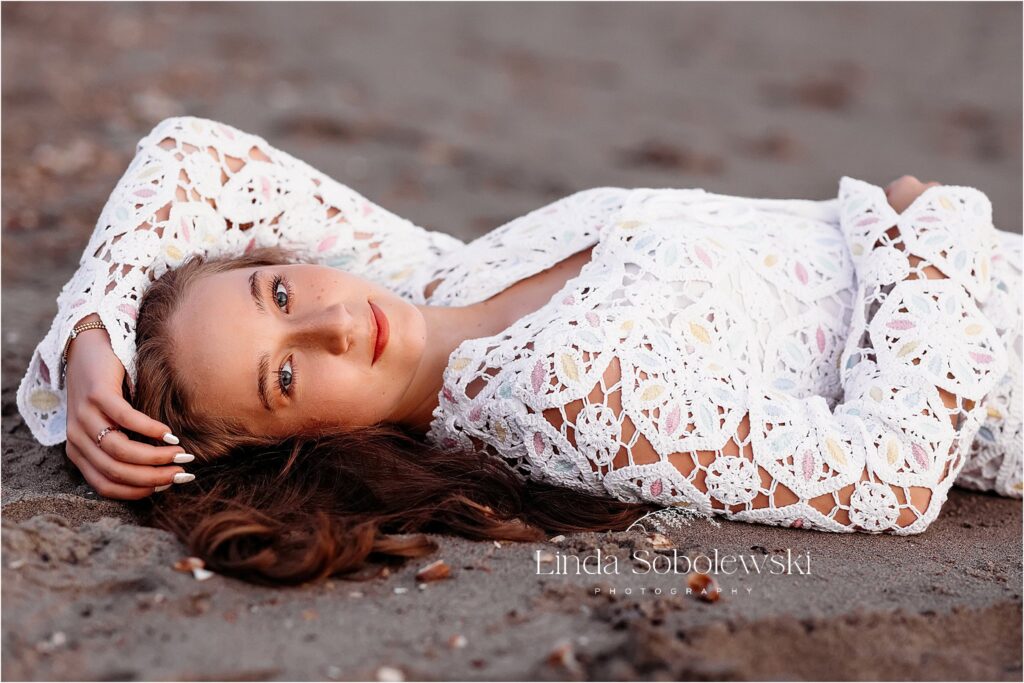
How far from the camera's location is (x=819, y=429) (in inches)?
109

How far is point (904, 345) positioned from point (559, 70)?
5.90 m

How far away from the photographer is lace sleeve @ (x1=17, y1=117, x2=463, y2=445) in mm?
3020

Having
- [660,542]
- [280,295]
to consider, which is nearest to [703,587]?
[660,542]

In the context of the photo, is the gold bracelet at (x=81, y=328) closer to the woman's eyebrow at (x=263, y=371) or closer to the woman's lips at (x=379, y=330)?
the woman's eyebrow at (x=263, y=371)

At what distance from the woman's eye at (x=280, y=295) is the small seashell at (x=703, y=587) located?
4.39 ft

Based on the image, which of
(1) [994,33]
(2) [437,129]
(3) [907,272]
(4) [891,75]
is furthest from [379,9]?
(3) [907,272]

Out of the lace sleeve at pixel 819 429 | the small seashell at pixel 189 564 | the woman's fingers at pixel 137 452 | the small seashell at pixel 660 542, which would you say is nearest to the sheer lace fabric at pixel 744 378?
the lace sleeve at pixel 819 429

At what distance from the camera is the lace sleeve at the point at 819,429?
268cm

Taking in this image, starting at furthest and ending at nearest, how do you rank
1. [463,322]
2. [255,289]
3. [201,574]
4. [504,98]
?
1. [504,98]
2. [463,322]
3. [255,289]
4. [201,574]

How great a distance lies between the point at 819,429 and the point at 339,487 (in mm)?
1318

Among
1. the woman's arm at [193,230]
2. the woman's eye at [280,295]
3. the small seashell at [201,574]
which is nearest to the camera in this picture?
the small seashell at [201,574]

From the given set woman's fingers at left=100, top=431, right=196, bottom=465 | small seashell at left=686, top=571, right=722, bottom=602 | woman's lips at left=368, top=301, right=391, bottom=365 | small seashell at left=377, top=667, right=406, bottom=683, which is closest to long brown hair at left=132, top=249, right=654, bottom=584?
woman's fingers at left=100, top=431, right=196, bottom=465

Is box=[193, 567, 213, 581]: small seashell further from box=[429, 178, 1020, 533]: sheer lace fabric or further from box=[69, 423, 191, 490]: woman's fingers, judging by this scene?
box=[429, 178, 1020, 533]: sheer lace fabric

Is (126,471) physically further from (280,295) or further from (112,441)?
(280,295)
